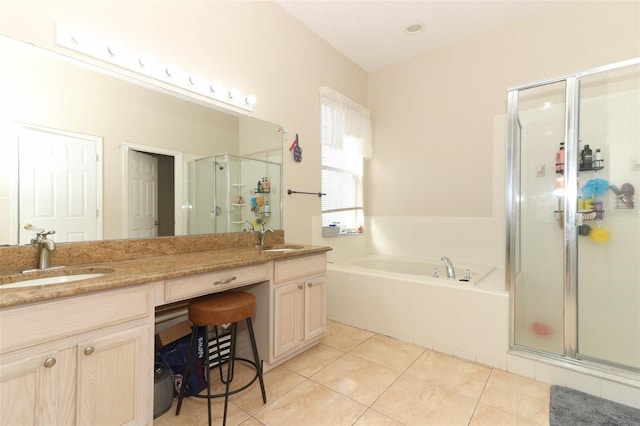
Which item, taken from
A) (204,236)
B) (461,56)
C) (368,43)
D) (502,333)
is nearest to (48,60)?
(204,236)

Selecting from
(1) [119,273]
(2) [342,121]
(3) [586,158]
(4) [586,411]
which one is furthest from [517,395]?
(2) [342,121]

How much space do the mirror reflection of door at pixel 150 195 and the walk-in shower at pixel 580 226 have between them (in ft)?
7.65

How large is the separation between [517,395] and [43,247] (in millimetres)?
2621

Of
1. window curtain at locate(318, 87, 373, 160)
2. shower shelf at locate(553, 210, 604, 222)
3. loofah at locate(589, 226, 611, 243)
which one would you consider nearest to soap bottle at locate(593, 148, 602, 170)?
shower shelf at locate(553, 210, 604, 222)

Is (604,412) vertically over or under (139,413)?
under

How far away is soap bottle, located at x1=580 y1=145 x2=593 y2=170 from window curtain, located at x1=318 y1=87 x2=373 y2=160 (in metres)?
2.09

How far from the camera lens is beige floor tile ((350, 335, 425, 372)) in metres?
2.07

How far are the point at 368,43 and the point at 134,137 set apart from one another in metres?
2.60

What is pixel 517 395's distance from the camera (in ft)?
5.60

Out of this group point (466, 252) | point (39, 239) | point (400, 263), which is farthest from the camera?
point (400, 263)

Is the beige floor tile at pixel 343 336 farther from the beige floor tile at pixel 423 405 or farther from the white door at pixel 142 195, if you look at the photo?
the white door at pixel 142 195

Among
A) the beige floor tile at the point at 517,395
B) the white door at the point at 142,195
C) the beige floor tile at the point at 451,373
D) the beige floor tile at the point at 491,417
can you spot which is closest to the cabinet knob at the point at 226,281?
the white door at the point at 142,195

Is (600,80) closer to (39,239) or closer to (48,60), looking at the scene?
(48,60)

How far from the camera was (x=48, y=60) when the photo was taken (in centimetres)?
142
